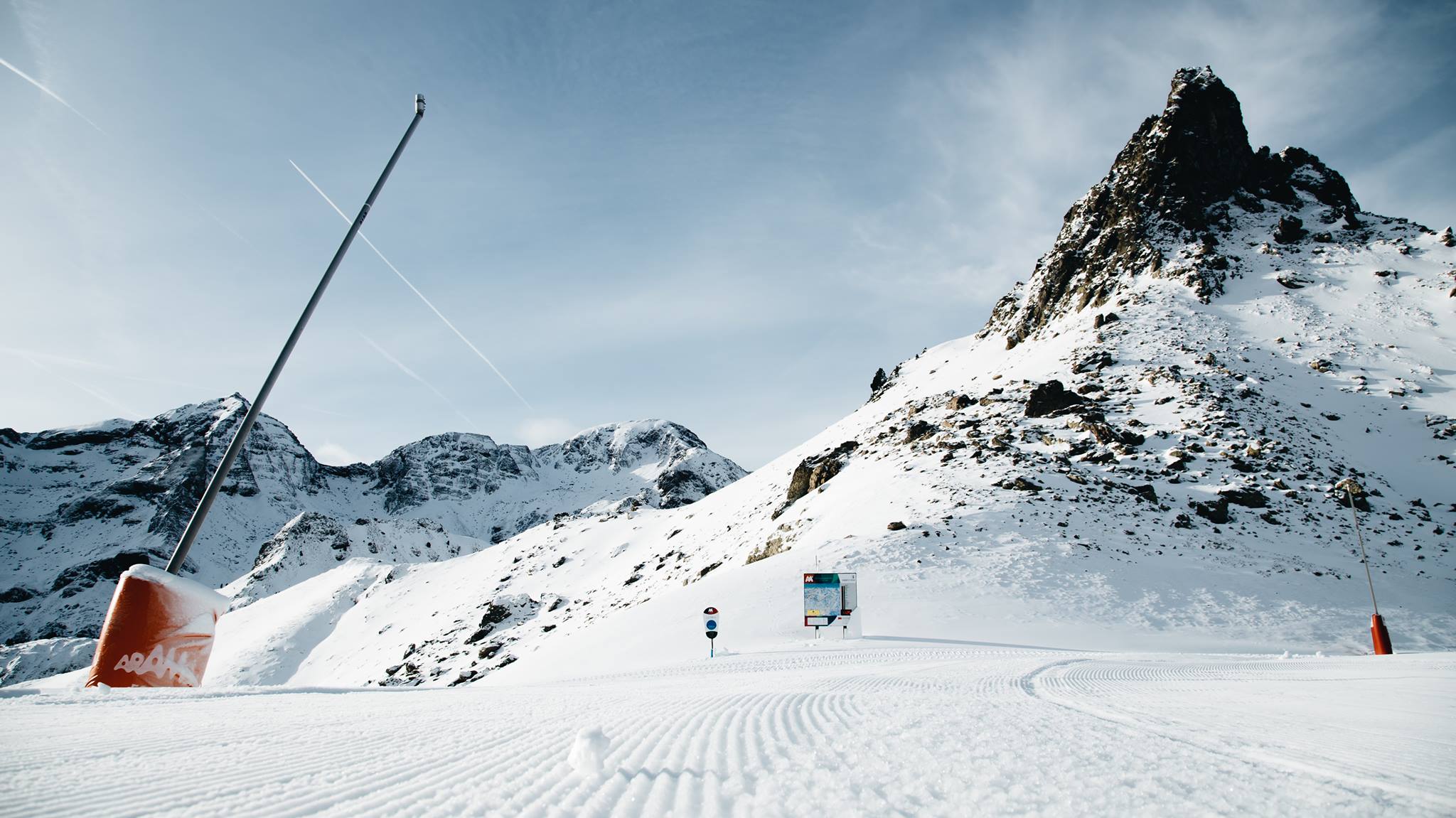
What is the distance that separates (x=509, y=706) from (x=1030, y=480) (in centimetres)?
3253

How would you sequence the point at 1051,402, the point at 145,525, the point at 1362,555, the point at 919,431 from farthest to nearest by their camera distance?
the point at 145,525 → the point at 919,431 → the point at 1051,402 → the point at 1362,555

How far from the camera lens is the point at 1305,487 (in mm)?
32094

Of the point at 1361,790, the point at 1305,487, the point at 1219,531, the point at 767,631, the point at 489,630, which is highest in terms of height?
the point at 1305,487

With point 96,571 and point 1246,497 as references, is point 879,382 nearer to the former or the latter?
point 1246,497

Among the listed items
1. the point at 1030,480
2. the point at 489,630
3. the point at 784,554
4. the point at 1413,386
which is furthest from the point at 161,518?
the point at 1413,386

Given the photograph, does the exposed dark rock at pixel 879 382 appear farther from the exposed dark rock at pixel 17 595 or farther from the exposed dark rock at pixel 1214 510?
the exposed dark rock at pixel 17 595

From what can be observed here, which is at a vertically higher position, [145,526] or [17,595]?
[145,526]

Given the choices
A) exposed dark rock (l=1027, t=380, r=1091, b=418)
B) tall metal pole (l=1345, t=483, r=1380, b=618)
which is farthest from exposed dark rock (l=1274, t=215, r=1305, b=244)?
tall metal pole (l=1345, t=483, r=1380, b=618)

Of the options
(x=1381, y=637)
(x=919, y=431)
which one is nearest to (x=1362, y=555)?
(x=1381, y=637)

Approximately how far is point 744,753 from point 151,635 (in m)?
12.2

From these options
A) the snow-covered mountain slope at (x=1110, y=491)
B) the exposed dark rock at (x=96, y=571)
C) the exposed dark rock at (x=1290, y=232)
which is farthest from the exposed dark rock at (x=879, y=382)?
the exposed dark rock at (x=96, y=571)

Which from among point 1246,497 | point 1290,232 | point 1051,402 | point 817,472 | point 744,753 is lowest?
point 744,753

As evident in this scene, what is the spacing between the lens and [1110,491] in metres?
32.4

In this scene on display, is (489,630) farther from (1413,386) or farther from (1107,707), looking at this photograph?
(1413,386)
